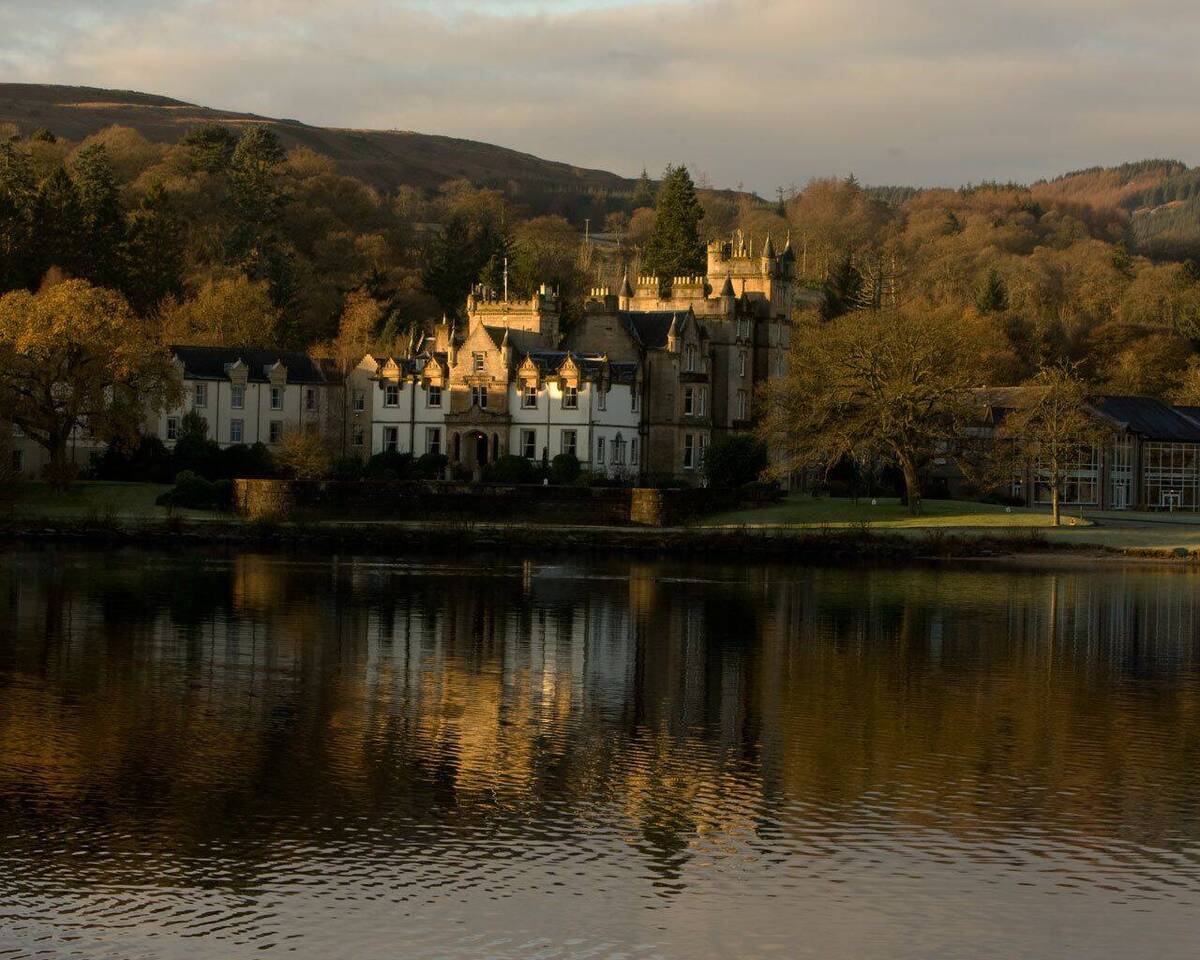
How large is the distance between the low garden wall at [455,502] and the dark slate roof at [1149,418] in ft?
107

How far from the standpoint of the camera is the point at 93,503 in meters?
77.8

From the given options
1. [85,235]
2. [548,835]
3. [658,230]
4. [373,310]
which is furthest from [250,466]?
[548,835]

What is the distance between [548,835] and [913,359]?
204 feet

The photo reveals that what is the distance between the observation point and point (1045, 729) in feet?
98.7

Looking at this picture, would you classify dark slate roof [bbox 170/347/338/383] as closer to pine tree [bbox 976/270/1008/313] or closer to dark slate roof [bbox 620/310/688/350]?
dark slate roof [bbox 620/310/688/350]

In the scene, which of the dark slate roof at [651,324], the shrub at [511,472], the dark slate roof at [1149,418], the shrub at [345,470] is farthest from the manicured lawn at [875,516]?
the dark slate roof at [1149,418]

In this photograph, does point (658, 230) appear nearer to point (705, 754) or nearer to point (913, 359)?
point (913, 359)

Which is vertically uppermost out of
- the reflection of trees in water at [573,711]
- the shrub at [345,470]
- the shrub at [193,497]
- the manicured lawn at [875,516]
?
the shrub at [345,470]

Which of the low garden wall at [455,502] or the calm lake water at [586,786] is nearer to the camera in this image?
the calm lake water at [586,786]

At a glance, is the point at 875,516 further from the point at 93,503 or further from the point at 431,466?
the point at 93,503

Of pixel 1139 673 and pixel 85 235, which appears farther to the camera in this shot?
pixel 85 235

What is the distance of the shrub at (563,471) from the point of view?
85312 mm

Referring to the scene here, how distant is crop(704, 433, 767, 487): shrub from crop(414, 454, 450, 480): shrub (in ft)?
42.7

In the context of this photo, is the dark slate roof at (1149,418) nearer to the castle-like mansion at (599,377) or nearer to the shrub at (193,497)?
the castle-like mansion at (599,377)
